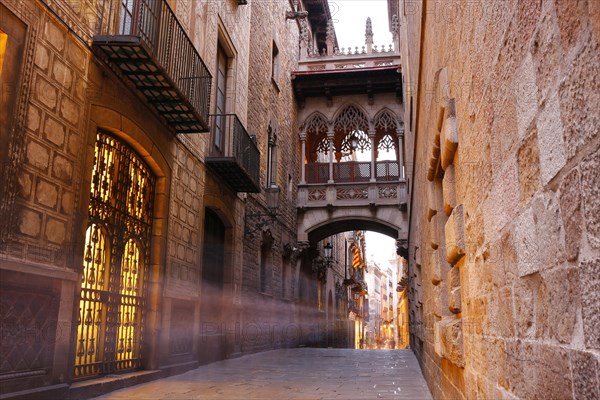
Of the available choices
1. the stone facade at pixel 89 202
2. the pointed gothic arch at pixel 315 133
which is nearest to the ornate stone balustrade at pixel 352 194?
the pointed gothic arch at pixel 315 133

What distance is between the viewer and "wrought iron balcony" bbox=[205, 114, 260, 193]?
11539 millimetres

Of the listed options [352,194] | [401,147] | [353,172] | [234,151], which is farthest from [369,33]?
[234,151]

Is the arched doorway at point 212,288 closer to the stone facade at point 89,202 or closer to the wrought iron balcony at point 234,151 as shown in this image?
the stone facade at point 89,202

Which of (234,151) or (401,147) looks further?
(401,147)

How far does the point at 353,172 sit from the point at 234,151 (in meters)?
9.40

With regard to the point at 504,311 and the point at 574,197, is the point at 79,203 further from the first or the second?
the point at 574,197

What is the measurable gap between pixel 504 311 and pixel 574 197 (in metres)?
0.89

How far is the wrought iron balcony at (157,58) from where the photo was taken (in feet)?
22.1

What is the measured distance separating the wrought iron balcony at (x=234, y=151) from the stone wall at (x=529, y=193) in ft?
28.9

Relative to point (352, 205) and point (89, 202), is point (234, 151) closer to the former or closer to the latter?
point (89, 202)

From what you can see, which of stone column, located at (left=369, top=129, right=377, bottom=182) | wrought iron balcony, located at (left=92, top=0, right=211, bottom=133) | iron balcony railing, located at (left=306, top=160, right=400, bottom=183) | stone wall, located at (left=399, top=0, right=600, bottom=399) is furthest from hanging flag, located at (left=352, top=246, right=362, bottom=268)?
stone wall, located at (left=399, top=0, right=600, bottom=399)

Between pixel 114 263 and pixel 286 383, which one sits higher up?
pixel 114 263

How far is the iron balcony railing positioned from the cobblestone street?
10.2 metres

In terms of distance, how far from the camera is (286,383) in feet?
25.7
